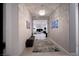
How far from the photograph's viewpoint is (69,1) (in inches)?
62.0

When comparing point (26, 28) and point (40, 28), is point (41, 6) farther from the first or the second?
point (40, 28)

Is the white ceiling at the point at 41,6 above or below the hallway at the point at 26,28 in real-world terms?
above

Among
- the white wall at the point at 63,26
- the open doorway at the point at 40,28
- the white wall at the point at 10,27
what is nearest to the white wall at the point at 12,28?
the white wall at the point at 10,27

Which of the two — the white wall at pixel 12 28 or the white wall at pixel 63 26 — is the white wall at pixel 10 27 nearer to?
the white wall at pixel 12 28

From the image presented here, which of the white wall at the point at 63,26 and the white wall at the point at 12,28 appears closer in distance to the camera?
the white wall at the point at 12,28

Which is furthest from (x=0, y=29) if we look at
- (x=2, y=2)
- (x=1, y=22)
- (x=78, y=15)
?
(x=78, y=15)

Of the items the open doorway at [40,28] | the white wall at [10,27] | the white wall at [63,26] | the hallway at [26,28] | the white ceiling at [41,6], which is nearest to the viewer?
the white wall at [10,27]

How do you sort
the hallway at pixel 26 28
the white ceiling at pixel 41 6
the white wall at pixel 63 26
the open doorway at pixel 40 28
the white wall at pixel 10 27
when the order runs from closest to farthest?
the white wall at pixel 10 27 → the white ceiling at pixel 41 6 → the hallway at pixel 26 28 → the white wall at pixel 63 26 → the open doorway at pixel 40 28

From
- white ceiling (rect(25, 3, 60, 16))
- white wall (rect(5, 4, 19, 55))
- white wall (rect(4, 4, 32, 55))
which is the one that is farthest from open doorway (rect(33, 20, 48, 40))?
white wall (rect(5, 4, 19, 55))

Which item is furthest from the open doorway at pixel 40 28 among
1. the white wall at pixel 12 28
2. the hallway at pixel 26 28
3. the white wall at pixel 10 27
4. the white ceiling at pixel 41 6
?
the white wall at pixel 10 27

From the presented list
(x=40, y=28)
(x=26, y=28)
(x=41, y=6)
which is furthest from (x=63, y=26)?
(x=40, y=28)

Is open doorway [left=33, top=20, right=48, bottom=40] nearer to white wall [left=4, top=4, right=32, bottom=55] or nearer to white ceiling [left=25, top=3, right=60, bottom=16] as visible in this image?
white ceiling [left=25, top=3, right=60, bottom=16]

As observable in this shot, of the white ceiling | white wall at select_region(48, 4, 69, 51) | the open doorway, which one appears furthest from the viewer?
the open doorway

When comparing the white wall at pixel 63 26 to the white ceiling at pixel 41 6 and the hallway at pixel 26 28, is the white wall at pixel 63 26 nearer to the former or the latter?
the hallway at pixel 26 28
